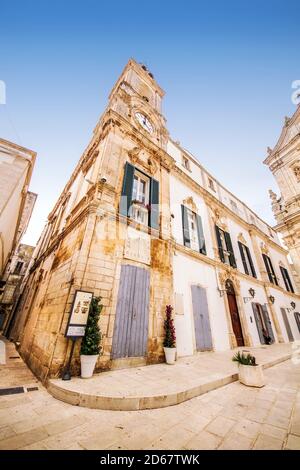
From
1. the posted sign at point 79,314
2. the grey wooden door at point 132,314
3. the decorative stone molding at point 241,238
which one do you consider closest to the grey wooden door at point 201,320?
the grey wooden door at point 132,314

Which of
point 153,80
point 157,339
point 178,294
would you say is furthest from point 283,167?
point 157,339

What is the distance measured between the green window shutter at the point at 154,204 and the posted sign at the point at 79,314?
3653 millimetres

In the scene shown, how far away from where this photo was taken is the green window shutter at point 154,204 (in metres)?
7.15

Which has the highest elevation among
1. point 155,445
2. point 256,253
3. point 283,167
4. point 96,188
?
point 283,167

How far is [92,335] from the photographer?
4.03 meters

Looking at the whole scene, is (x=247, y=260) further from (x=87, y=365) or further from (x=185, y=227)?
(x=87, y=365)

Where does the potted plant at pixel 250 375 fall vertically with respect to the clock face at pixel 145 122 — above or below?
below

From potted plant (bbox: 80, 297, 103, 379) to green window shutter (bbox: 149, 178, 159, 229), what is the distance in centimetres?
379

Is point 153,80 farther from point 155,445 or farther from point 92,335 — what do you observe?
point 155,445

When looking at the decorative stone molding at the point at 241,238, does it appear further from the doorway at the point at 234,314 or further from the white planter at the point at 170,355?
the white planter at the point at 170,355

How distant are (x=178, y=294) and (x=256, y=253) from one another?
9939 millimetres

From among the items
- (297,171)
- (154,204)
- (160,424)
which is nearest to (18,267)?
(154,204)

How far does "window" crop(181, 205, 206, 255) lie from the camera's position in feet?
28.6

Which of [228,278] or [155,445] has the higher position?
[228,278]
